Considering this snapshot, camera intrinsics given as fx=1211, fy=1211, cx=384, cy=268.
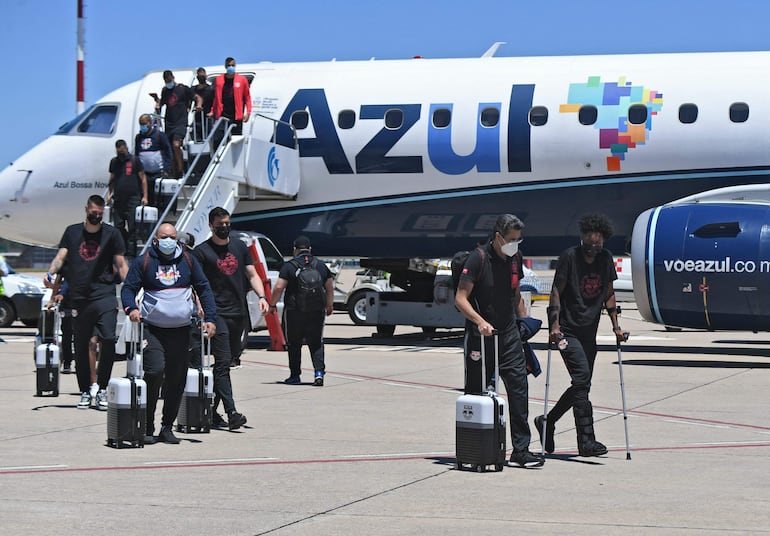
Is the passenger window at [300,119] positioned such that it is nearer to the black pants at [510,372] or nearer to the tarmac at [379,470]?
the tarmac at [379,470]

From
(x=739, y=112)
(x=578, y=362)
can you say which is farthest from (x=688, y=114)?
(x=578, y=362)

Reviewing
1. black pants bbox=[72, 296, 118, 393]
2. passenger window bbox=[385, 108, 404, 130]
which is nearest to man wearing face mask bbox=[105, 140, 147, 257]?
passenger window bbox=[385, 108, 404, 130]

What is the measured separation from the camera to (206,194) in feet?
64.6

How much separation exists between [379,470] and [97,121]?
1466cm

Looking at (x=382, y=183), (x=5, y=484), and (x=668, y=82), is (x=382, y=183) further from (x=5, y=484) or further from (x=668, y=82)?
(x=5, y=484)

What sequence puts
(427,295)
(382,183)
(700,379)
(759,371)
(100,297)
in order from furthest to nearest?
1. (427,295)
2. (382,183)
3. (759,371)
4. (700,379)
5. (100,297)

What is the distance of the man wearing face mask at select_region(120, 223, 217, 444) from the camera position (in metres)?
9.94

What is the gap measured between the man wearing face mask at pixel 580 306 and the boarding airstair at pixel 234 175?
33.3 ft

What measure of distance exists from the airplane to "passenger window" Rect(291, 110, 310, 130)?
0.04 meters

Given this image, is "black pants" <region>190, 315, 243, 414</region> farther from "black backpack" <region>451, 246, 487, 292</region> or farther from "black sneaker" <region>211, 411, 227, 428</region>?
"black backpack" <region>451, 246, 487, 292</region>

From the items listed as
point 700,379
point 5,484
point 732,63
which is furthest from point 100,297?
point 732,63

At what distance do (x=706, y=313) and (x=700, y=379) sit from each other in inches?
66.2

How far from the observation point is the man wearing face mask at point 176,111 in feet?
66.8

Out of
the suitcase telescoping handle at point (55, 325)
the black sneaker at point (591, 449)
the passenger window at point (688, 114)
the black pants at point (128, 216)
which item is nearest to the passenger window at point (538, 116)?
the passenger window at point (688, 114)
